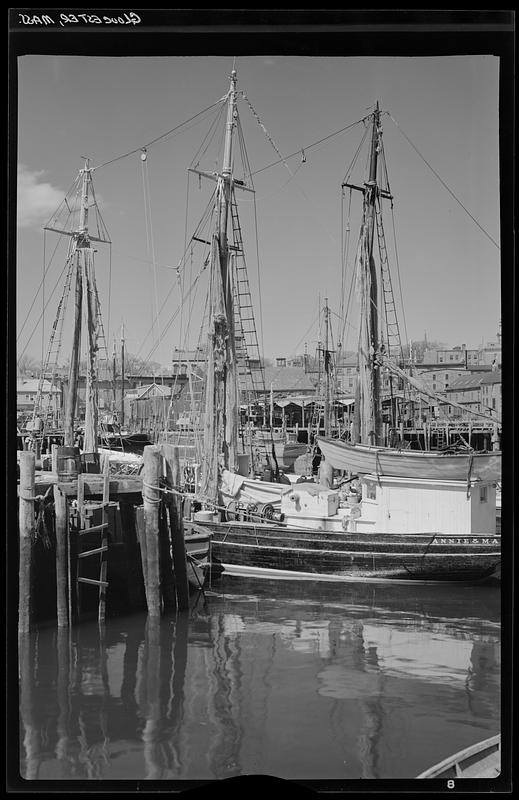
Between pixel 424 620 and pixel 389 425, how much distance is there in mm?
3329

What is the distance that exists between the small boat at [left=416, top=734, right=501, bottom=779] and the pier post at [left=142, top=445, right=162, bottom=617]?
148 inches

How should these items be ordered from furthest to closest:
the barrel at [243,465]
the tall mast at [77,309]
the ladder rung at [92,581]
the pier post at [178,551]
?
the barrel at [243,465] < the pier post at [178,551] < the ladder rung at [92,581] < the tall mast at [77,309]

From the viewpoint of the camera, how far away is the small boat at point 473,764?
3233mm

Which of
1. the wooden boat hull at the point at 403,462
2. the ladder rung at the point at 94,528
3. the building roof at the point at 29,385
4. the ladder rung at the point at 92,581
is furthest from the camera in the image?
the wooden boat hull at the point at 403,462

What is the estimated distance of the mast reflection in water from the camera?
3887mm

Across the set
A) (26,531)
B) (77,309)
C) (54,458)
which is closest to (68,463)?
(54,458)

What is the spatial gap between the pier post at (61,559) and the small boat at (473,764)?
12.3 feet

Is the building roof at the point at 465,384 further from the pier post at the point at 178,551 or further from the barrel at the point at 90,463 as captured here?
the barrel at the point at 90,463

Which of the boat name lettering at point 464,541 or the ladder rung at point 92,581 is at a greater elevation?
the boat name lettering at point 464,541

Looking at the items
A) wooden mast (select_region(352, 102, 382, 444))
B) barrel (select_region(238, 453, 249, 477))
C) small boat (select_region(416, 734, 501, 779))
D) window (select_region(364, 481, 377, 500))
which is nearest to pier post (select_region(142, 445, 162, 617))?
window (select_region(364, 481, 377, 500))

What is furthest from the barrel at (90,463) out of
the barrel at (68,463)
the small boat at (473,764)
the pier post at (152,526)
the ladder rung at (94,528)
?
the small boat at (473,764)

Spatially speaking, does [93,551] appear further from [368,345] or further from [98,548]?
[368,345]

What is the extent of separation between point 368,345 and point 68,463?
3.97 metres
